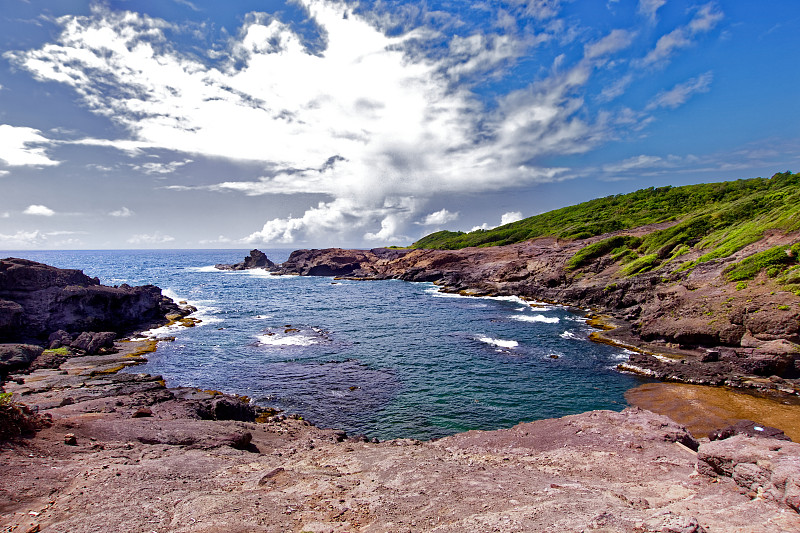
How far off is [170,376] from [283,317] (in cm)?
2608

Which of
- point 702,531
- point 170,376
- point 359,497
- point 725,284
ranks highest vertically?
point 725,284

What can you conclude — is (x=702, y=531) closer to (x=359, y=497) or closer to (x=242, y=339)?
(x=359, y=497)

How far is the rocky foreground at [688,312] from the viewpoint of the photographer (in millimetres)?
27281

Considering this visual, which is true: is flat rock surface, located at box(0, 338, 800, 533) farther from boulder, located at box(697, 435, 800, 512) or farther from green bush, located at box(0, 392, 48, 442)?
green bush, located at box(0, 392, 48, 442)

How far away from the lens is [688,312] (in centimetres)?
3622

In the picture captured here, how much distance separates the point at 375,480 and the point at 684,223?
269 feet

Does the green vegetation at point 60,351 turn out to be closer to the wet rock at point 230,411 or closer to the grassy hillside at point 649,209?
the wet rock at point 230,411

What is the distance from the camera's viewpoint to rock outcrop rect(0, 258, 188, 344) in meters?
35.5

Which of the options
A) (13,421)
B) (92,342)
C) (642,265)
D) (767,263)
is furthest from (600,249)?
(13,421)

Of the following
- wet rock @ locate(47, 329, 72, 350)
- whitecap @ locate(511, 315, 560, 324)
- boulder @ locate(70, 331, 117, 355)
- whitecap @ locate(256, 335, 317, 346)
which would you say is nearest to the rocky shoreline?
boulder @ locate(70, 331, 117, 355)

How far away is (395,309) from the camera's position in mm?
62531

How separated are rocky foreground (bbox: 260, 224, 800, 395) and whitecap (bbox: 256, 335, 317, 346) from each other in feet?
107

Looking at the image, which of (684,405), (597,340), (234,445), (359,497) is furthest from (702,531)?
(597,340)

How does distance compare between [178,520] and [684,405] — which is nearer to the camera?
[178,520]
